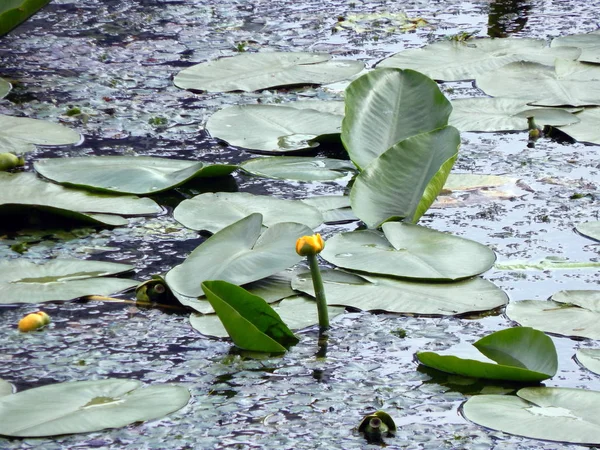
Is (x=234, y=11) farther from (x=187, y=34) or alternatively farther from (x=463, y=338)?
(x=463, y=338)

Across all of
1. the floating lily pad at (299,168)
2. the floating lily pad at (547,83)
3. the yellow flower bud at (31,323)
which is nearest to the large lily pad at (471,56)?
the floating lily pad at (547,83)

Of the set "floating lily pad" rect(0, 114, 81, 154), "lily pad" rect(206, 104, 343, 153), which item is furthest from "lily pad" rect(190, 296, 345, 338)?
"floating lily pad" rect(0, 114, 81, 154)

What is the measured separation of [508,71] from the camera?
2.83m

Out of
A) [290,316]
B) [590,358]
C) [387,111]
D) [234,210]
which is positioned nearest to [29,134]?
[234,210]

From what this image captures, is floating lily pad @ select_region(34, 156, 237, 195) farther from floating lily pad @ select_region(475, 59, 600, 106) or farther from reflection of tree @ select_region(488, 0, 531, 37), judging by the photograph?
reflection of tree @ select_region(488, 0, 531, 37)

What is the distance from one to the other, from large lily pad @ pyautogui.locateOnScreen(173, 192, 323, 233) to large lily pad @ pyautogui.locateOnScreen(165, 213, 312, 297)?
0.37ft

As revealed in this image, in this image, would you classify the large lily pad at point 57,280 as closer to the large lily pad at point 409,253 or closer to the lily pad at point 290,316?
the lily pad at point 290,316

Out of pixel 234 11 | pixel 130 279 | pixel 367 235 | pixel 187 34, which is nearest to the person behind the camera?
pixel 130 279

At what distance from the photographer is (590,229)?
6.31 ft

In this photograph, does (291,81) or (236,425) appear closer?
(236,425)

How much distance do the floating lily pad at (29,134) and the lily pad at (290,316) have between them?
91 cm

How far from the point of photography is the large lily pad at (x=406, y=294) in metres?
1.64

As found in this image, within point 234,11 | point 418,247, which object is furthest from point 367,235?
point 234,11

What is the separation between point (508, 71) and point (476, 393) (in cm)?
159
